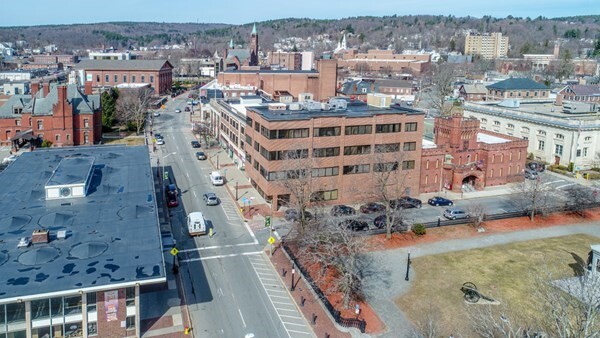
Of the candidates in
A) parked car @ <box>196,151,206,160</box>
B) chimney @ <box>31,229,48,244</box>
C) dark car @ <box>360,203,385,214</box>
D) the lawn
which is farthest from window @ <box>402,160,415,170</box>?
chimney @ <box>31,229,48,244</box>

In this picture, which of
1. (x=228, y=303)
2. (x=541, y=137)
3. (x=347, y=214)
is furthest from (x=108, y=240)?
(x=541, y=137)

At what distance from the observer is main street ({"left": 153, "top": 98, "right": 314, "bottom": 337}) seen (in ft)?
114

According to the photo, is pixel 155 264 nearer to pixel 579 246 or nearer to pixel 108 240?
pixel 108 240

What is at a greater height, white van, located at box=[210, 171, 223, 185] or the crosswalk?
white van, located at box=[210, 171, 223, 185]

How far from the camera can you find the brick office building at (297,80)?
122 meters

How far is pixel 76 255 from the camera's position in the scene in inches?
1292

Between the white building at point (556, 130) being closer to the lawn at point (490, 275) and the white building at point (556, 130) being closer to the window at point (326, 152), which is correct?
the lawn at point (490, 275)

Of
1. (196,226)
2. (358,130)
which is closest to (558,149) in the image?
(358,130)

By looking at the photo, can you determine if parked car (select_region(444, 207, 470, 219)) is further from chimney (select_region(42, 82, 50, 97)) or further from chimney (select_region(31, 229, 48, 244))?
chimney (select_region(42, 82, 50, 97))

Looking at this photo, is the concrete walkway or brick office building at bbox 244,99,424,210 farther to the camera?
brick office building at bbox 244,99,424,210

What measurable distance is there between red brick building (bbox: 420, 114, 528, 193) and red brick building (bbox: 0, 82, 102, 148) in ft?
186

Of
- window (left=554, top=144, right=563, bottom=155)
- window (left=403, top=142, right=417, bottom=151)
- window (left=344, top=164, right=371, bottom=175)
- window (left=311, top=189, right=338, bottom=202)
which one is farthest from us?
window (left=554, top=144, right=563, bottom=155)

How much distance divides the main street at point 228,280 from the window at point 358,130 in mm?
15693

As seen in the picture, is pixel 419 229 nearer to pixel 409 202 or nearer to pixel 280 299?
pixel 409 202
